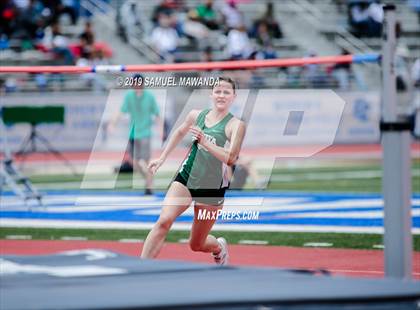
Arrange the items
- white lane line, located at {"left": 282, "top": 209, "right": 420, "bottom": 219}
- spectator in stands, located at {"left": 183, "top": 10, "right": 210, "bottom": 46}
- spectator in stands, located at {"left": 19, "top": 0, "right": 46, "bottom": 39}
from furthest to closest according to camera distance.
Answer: spectator in stands, located at {"left": 183, "top": 10, "right": 210, "bottom": 46} → spectator in stands, located at {"left": 19, "top": 0, "right": 46, "bottom": 39} → white lane line, located at {"left": 282, "top": 209, "right": 420, "bottom": 219}

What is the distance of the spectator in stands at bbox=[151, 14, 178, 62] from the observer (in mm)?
28828

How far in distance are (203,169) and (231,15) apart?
72.3 ft

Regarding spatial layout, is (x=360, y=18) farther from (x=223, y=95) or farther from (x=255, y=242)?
(x=223, y=95)

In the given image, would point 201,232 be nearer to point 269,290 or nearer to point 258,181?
point 269,290

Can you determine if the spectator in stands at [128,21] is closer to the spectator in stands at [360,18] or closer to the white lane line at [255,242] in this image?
the spectator in stands at [360,18]

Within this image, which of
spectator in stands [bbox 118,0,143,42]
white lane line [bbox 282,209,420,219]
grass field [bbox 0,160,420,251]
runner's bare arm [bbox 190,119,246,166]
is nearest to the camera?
runner's bare arm [bbox 190,119,246,166]

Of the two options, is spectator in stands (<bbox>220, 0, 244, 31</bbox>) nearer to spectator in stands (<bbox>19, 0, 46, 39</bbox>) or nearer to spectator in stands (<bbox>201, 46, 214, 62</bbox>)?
spectator in stands (<bbox>201, 46, 214, 62</bbox>)

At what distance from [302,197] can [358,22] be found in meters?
15.4

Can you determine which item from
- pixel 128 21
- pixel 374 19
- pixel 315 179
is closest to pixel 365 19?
pixel 374 19

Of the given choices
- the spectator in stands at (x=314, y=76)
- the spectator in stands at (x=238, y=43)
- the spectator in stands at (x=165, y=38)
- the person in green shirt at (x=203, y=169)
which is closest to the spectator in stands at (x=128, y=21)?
the spectator in stands at (x=165, y=38)

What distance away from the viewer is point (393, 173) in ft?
22.7

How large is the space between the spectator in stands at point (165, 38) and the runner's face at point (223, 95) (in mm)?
19772

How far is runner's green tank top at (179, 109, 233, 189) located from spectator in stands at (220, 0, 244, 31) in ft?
69.0

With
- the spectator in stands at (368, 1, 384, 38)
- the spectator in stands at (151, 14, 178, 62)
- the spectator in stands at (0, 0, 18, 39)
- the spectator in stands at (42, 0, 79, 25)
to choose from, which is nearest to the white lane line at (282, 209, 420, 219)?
the spectator in stands at (151, 14, 178, 62)
